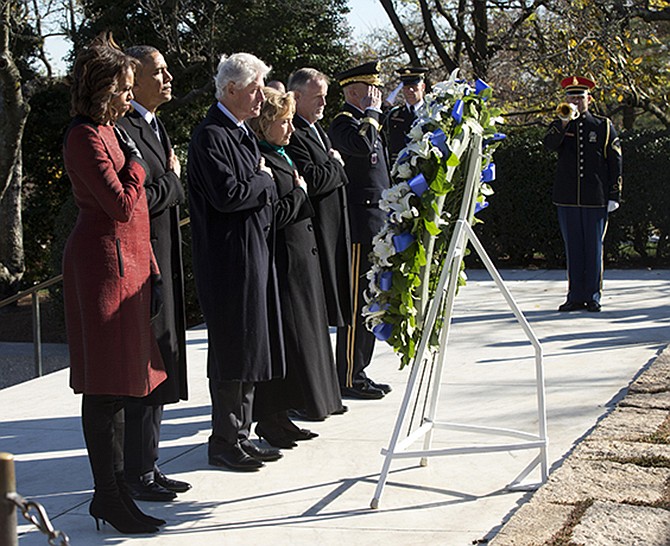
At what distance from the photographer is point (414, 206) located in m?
4.79

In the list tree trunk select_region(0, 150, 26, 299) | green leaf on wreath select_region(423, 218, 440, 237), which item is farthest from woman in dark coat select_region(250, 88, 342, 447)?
tree trunk select_region(0, 150, 26, 299)

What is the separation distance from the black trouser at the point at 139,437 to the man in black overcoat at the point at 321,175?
1507 millimetres

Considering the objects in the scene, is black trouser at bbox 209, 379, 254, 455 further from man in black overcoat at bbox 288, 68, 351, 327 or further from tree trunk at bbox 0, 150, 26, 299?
tree trunk at bbox 0, 150, 26, 299

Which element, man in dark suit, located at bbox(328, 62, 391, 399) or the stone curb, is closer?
the stone curb

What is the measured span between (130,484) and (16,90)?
1285 centimetres

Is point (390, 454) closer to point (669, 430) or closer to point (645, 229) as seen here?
point (669, 430)

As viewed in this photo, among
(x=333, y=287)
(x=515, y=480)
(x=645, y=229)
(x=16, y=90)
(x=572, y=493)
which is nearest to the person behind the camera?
(x=572, y=493)

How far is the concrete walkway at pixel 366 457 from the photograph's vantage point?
4582mm

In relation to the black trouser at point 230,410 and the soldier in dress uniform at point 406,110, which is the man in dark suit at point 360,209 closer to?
the black trouser at point 230,410

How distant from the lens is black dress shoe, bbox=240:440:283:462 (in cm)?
557

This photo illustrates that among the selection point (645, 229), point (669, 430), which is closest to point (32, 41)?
point (645, 229)

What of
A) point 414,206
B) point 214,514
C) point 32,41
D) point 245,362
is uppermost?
point 32,41

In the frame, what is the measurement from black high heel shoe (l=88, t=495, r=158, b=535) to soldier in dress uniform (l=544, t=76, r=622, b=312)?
21.8ft

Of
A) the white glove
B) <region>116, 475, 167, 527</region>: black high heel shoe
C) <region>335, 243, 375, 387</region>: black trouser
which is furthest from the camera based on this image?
<region>335, 243, 375, 387</region>: black trouser
